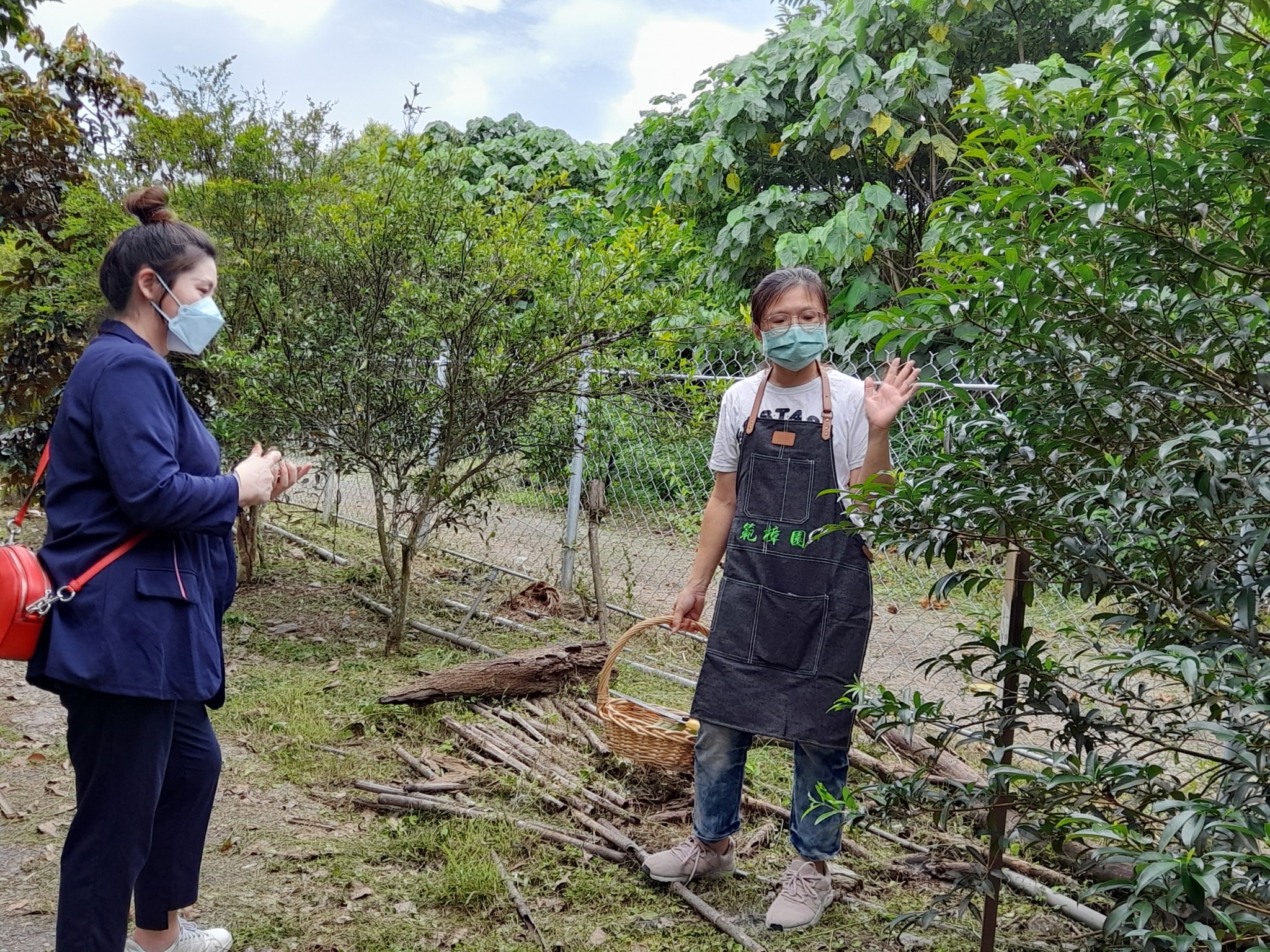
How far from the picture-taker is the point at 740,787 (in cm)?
321

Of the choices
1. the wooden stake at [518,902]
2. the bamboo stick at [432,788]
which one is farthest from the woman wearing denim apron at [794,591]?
the bamboo stick at [432,788]

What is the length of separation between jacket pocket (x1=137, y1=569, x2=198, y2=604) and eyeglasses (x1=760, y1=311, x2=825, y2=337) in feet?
5.88

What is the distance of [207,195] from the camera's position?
5.79 meters

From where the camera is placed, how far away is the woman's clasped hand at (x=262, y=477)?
2.43 meters

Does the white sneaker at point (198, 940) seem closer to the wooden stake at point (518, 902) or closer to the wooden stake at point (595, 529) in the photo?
the wooden stake at point (518, 902)

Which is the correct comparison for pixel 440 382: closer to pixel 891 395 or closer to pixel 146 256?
pixel 146 256

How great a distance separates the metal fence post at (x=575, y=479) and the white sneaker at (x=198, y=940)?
3.26 m

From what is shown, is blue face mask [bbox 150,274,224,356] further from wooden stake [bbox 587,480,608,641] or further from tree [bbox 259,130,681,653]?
wooden stake [bbox 587,480,608,641]

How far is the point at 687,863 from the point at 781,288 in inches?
74.5

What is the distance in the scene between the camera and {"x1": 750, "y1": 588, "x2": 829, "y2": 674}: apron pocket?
117 inches

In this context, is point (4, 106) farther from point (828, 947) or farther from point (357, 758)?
point (828, 947)

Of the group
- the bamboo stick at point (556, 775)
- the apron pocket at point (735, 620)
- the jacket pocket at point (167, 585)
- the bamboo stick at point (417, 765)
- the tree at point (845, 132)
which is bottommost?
the bamboo stick at point (417, 765)

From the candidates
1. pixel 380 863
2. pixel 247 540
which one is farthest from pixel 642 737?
pixel 247 540

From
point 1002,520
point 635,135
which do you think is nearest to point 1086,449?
point 1002,520
